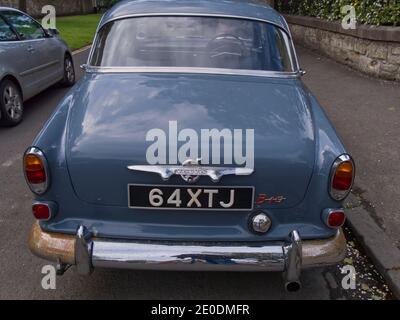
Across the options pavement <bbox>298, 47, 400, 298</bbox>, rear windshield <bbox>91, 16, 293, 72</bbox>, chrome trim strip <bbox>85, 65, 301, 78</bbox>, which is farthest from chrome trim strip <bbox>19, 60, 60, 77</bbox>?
A: pavement <bbox>298, 47, 400, 298</bbox>

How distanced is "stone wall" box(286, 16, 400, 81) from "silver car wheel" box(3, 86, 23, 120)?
6407mm

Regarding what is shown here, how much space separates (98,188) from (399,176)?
3363 mm

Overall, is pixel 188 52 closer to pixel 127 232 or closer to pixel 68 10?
pixel 127 232

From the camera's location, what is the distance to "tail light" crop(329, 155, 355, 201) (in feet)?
8.29

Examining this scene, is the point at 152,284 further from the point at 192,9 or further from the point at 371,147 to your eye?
the point at 371,147

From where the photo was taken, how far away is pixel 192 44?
3.52 m

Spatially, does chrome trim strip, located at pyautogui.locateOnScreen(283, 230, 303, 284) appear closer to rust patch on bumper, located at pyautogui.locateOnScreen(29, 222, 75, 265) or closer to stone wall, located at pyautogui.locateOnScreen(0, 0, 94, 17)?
rust patch on bumper, located at pyautogui.locateOnScreen(29, 222, 75, 265)

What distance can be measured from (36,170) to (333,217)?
181 centimetres

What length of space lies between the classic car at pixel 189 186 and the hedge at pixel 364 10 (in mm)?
6441

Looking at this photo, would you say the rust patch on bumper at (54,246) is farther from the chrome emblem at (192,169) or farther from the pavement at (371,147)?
the pavement at (371,147)

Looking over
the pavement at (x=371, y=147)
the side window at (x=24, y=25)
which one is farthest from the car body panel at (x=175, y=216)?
the side window at (x=24, y=25)

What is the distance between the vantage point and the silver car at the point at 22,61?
6273mm

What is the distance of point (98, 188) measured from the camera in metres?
2.54
